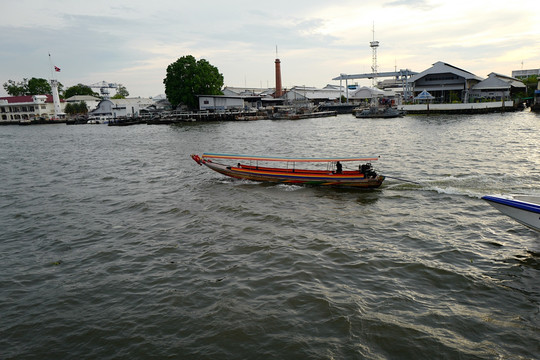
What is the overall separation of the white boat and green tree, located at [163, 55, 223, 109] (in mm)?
79044

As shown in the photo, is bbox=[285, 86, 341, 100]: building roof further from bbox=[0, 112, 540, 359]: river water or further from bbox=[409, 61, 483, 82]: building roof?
bbox=[0, 112, 540, 359]: river water

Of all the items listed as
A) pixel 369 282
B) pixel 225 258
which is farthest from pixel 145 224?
pixel 369 282

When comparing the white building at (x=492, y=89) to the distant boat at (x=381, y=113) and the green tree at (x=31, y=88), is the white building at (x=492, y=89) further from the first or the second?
the green tree at (x=31, y=88)

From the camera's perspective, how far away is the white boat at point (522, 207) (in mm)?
9914

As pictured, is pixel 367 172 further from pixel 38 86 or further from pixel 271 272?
pixel 38 86

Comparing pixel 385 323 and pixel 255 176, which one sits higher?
pixel 255 176

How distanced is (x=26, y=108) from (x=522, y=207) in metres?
130

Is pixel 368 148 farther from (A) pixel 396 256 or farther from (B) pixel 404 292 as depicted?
(B) pixel 404 292

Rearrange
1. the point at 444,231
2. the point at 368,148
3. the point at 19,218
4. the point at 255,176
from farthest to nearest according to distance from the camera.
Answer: the point at 368,148 < the point at 255,176 < the point at 19,218 < the point at 444,231

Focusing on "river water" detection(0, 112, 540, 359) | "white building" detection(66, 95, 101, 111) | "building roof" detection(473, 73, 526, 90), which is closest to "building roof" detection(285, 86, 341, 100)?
"building roof" detection(473, 73, 526, 90)

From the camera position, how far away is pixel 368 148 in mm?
32250

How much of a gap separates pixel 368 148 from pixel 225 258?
24481 mm

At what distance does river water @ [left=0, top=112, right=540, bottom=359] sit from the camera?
7.23 meters

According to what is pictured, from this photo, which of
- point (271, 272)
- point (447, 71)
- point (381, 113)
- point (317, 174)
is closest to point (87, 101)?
point (381, 113)
